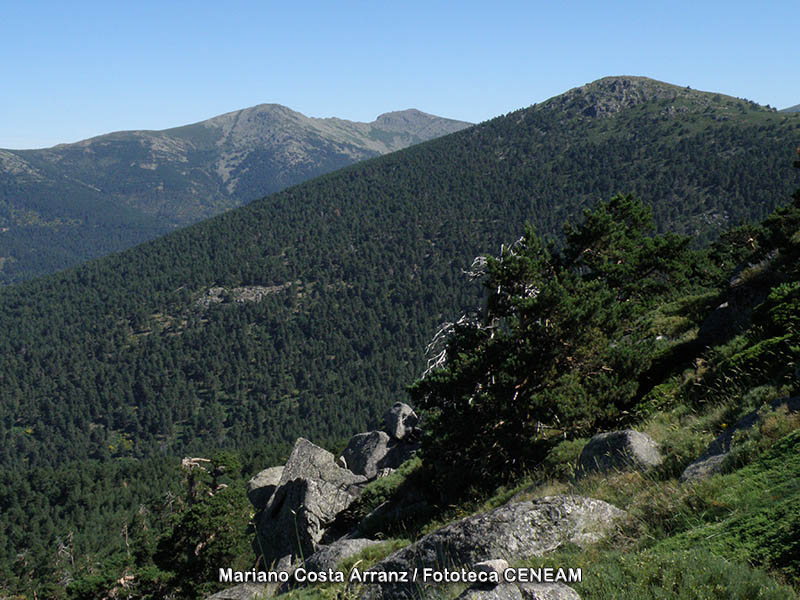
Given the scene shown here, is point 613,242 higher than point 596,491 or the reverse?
higher

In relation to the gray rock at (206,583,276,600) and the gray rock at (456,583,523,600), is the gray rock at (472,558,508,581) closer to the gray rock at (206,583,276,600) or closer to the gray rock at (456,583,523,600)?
the gray rock at (456,583,523,600)

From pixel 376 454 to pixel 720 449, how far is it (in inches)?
1303

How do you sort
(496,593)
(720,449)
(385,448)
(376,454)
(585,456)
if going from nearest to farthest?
(496,593), (720,449), (585,456), (376,454), (385,448)

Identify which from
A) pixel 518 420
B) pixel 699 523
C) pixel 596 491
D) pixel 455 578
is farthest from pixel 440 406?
pixel 699 523

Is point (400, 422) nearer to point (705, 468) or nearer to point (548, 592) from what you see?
point (705, 468)

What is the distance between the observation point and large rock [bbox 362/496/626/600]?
7680mm

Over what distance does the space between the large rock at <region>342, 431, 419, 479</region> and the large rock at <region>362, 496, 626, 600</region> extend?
2859 cm

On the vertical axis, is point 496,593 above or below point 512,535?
above

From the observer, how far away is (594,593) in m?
5.42

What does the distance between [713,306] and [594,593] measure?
68.8 ft

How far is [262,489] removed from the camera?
143 feet

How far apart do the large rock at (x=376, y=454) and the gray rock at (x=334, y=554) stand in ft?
75.7

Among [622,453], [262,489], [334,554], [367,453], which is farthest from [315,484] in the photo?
[622,453]

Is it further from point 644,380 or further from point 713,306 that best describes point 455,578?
point 713,306
